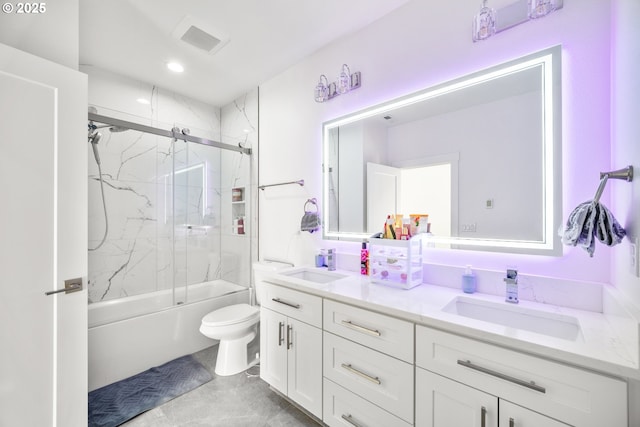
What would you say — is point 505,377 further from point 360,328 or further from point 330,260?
point 330,260

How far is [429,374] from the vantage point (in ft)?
3.48

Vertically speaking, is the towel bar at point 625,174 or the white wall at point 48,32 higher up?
the white wall at point 48,32

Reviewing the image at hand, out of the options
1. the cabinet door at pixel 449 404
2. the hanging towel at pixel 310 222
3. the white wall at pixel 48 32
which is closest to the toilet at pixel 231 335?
the hanging towel at pixel 310 222

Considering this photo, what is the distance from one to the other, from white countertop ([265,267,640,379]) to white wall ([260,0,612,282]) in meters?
0.19

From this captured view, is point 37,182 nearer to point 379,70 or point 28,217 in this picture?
point 28,217

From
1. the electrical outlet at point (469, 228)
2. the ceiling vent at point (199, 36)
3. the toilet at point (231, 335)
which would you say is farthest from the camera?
the toilet at point (231, 335)

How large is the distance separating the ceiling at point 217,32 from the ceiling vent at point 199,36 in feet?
0.05

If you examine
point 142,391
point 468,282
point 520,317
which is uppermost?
point 468,282

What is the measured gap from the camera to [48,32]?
A: 138cm

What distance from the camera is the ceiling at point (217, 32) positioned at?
1.72m

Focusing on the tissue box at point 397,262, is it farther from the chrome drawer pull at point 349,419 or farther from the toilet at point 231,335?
the toilet at point 231,335

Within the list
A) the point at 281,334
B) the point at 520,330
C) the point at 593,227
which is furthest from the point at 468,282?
the point at 281,334

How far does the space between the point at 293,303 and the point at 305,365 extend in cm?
36

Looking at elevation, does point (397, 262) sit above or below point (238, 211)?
below
